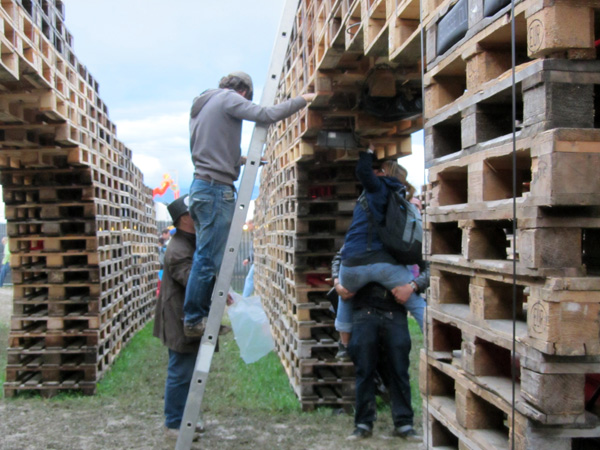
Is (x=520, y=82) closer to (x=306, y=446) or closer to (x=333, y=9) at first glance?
(x=333, y=9)

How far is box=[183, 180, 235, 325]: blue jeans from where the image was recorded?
5148mm

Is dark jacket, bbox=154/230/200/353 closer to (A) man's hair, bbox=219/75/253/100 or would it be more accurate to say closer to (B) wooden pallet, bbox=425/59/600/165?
(A) man's hair, bbox=219/75/253/100

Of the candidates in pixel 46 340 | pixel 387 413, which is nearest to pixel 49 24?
pixel 46 340

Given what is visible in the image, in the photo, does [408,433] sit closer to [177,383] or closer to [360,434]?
[360,434]

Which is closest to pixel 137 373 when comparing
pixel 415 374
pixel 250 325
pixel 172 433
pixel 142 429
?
pixel 142 429

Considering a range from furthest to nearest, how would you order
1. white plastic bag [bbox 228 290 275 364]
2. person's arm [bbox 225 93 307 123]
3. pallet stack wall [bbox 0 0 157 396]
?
pallet stack wall [bbox 0 0 157 396]
white plastic bag [bbox 228 290 275 364]
person's arm [bbox 225 93 307 123]

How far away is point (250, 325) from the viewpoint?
6.99 metres

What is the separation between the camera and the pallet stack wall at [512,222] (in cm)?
230

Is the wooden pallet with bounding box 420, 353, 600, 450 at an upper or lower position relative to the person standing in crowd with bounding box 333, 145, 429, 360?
lower

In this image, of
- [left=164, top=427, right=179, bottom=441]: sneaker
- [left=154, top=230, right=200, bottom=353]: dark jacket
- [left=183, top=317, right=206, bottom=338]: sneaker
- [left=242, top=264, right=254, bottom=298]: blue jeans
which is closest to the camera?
[left=183, top=317, right=206, bottom=338]: sneaker

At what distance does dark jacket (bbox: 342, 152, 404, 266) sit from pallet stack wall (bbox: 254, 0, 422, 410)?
80 centimetres

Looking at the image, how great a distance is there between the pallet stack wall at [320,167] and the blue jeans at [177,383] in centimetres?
185

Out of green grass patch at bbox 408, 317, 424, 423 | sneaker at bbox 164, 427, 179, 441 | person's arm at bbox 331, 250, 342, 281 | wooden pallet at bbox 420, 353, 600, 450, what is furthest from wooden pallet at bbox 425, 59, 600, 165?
sneaker at bbox 164, 427, 179, 441

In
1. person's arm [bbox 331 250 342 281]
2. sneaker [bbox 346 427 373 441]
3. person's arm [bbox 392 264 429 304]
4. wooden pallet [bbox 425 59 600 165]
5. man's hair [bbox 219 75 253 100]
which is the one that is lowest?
sneaker [bbox 346 427 373 441]
